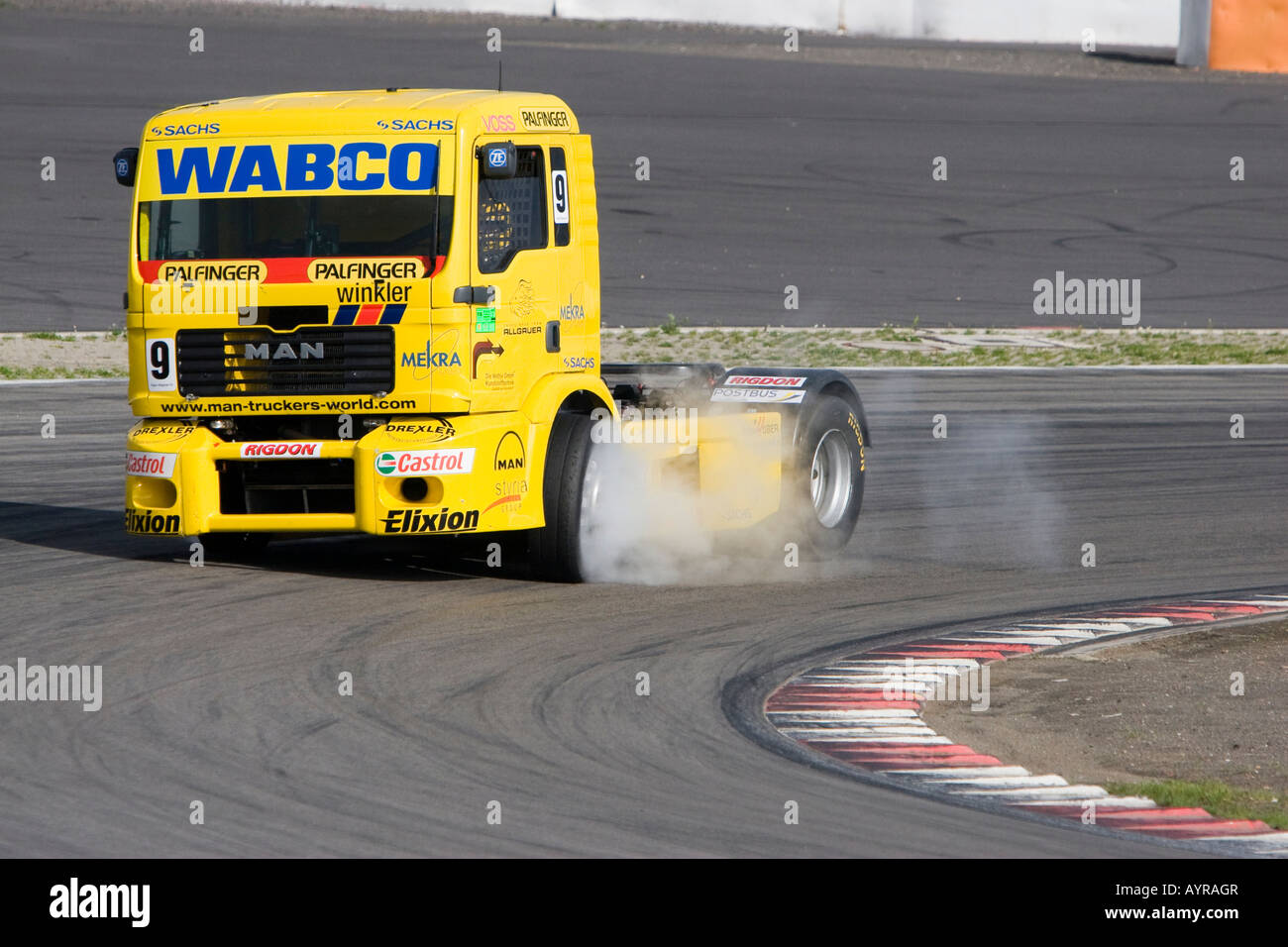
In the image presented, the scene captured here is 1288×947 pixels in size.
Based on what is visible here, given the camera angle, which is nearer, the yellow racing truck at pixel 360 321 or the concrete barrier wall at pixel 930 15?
the yellow racing truck at pixel 360 321

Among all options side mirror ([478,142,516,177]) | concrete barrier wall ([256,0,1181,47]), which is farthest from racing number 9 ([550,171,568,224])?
concrete barrier wall ([256,0,1181,47])

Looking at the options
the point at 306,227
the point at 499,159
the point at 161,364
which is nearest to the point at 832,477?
the point at 499,159

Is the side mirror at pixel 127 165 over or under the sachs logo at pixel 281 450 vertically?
over

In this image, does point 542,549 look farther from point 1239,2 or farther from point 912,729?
point 1239,2

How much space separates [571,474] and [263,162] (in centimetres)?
238

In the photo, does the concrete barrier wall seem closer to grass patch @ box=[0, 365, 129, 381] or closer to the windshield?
grass patch @ box=[0, 365, 129, 381]

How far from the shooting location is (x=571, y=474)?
35.0 ft

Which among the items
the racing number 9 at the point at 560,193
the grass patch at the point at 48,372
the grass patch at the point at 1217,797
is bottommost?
the grass patch at the point at 1217,797

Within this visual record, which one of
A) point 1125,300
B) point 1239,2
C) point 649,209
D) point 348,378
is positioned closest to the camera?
point 348,378

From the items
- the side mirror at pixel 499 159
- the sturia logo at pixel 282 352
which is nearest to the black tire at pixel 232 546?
the sturia logo at pixel 282 352

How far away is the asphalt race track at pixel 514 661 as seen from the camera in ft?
21.1

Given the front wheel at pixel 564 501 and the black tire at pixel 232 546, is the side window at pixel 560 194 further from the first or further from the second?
the black tire at pixel 232 546

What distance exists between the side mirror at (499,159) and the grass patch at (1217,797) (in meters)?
4.72
